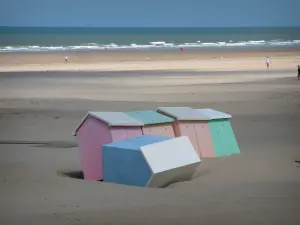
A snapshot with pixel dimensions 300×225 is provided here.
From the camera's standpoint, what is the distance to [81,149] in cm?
1013

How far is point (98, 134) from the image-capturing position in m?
9.97

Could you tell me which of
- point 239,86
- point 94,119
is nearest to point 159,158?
point 94,119

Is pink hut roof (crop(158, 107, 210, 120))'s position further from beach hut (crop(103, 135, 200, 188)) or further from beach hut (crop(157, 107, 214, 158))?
beach hut (crop(103, 135, 200, 188))

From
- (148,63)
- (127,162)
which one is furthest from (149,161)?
(148,63)

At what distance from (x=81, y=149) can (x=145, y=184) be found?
164cm

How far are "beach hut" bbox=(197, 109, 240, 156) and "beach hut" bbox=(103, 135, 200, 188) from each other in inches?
73.2

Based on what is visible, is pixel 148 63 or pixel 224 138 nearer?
pixel 224 138

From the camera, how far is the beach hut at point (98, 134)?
9797mm

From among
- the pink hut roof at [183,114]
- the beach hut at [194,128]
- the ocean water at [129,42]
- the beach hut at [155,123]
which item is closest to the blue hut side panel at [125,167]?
the beach hut at [155,123]

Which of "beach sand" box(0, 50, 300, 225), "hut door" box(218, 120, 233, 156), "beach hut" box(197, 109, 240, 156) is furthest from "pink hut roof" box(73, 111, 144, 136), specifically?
"hut door" box(218, 120, 233, 156)

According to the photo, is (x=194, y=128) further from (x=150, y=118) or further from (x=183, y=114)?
(x=150, y=118)

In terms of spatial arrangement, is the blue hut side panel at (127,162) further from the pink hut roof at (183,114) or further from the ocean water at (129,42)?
the ocean water at (129,42)

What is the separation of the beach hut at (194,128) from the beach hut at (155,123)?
0.14 metres

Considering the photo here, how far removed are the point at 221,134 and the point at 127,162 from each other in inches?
109
